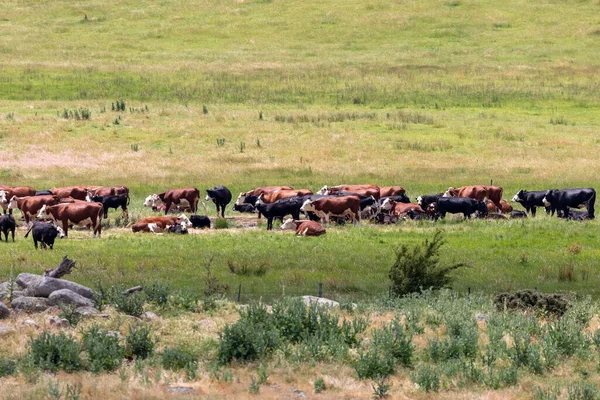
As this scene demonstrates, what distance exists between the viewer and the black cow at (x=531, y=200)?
118 feet

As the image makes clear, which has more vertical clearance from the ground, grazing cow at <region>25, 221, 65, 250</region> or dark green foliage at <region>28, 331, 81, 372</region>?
dark green foliage at <region>28, 331, 81, 372</region>

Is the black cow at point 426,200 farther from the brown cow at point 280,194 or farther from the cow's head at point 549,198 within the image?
the brown cow at point 280,194

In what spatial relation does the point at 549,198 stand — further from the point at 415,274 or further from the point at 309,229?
the point at 415,274

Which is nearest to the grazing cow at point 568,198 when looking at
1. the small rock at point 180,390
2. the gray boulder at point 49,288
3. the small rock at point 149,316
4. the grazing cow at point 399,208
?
the grazing cow at point 399,208

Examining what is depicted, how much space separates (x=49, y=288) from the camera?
18.4 metres

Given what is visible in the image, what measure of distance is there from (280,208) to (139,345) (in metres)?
17.0

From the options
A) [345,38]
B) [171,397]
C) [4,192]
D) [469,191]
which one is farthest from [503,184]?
[345,38]

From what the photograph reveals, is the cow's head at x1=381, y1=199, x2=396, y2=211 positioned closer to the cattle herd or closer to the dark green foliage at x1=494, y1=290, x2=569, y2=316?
the cattle herd

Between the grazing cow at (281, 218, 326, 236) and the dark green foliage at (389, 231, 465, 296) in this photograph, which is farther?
the grazing cow at (281, 218, 326, 236)

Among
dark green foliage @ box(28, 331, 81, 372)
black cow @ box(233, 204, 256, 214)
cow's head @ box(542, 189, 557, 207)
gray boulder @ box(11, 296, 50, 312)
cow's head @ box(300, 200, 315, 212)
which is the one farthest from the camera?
black cow @ box(233, 204, 256, 214)

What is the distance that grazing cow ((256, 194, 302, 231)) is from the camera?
3219 cm

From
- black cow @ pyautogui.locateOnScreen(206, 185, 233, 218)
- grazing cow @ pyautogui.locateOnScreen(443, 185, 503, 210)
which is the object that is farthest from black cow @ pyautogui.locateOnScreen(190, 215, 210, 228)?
grazing cow @ pyautogui.locateOnScreen(443, 185, 503, 210)

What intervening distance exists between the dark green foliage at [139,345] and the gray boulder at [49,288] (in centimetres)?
316

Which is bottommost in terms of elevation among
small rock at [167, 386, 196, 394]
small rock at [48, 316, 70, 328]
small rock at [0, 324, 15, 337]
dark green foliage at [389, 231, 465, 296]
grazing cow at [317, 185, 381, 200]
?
grazing cow at [317, 185, 381, 200]
